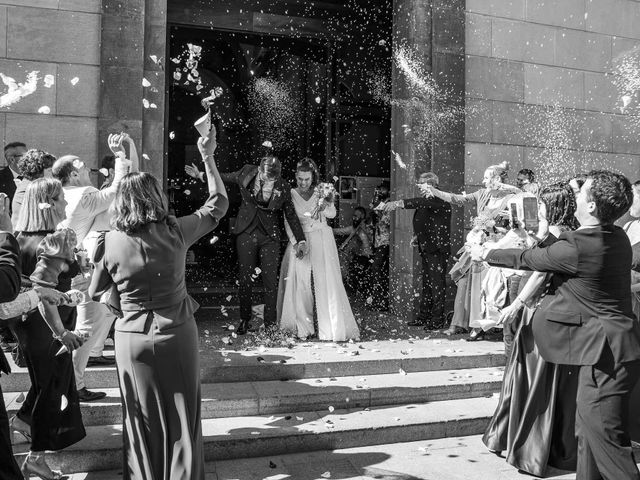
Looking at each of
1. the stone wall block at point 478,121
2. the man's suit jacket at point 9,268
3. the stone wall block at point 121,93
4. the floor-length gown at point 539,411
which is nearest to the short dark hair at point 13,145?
the stone wall block at point 121,93

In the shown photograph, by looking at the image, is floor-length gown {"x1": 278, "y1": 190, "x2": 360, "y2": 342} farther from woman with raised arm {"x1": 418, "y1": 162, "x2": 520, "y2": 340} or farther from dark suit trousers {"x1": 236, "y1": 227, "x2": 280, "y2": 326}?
woman with raised arm {"x1": 418, "y1": 162, "x2": 520, "y2": 340}

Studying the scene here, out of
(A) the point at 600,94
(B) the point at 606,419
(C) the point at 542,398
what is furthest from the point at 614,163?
(B) the point at 606,419

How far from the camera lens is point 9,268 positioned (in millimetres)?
2898

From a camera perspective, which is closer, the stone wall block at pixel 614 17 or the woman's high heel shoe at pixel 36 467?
the woman's high heel shoe at pixel 36 467

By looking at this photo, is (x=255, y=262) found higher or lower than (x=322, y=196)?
lower

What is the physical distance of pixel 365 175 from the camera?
1180 cm

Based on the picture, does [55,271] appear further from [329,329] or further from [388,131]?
[388,131]

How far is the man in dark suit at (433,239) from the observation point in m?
8.04

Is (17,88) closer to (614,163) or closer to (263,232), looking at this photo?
(263,232)

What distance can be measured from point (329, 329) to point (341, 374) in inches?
47.3

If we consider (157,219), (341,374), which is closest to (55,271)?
(157,219)

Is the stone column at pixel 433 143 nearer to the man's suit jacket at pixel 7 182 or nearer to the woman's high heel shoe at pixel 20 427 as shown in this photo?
the man's suit jacket at pixel 7 182

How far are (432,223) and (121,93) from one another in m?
4.07

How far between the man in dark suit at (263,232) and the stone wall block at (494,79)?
3.46 meters
